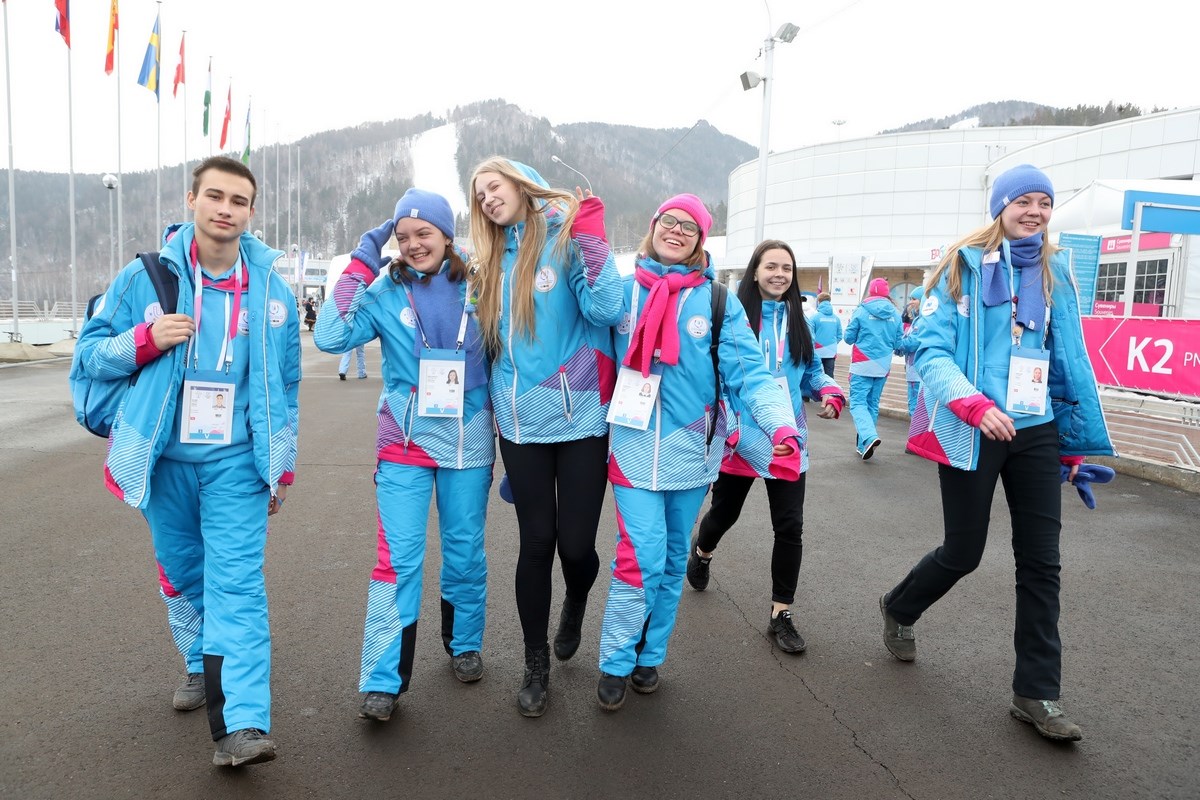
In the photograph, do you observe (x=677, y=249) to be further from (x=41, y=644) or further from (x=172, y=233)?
(x=41, y=644)

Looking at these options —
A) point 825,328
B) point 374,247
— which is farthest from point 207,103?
point 374,247

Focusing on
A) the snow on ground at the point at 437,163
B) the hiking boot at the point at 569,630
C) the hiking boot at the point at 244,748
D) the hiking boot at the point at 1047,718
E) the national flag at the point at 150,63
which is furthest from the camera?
the snow on ground at the point at 437,163

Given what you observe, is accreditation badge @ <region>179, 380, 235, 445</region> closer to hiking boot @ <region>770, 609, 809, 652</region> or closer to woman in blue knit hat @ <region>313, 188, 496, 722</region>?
woman in blue knit hat @ <region>313, 188, 496, 722</region>

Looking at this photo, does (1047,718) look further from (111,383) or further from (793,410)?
(111,383)

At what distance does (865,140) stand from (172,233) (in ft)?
154

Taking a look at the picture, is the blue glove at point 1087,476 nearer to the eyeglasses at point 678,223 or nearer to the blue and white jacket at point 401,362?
the eyeglasses at point 678,223

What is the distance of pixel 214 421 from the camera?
2.68m

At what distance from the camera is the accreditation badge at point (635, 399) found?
3031 mm

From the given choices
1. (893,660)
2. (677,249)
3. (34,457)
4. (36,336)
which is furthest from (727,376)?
(36,336)

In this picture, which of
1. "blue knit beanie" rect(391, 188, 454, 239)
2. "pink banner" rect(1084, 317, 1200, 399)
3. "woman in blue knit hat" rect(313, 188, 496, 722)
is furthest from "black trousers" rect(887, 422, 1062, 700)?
"pink banner" rect(1084, 317, 1200, 399)

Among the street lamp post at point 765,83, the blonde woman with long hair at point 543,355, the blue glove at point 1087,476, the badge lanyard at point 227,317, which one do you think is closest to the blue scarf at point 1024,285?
the blue glove at point 1087,476

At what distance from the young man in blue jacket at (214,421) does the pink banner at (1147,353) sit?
9.43 meters

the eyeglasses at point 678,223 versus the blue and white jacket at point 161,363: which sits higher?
the eyeglasses at point 678,223

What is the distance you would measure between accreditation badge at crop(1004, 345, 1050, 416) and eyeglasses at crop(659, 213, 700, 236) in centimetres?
134
